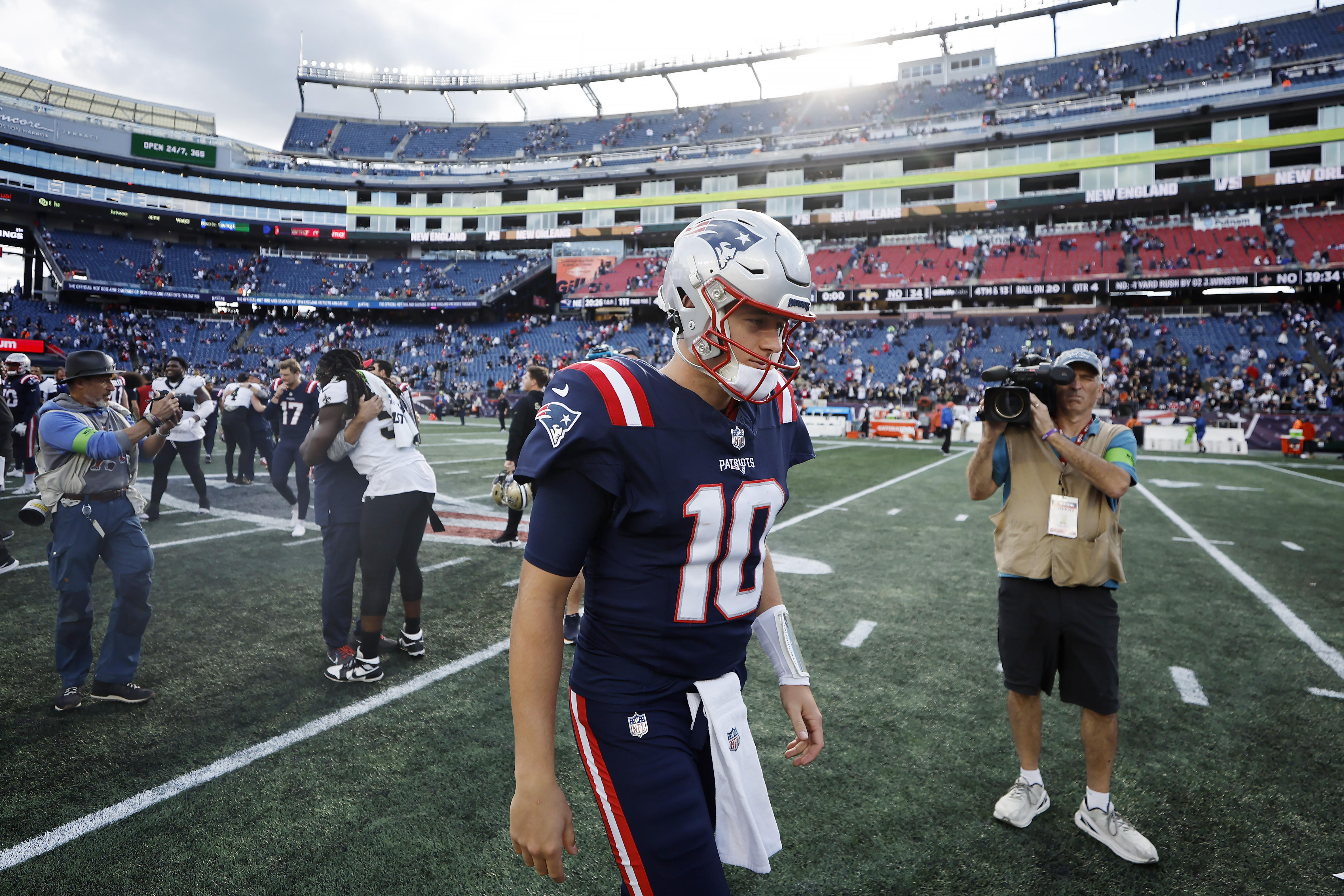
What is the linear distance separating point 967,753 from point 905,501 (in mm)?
8779

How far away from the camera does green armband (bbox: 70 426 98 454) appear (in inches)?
151

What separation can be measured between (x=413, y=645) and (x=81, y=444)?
2.25 metres

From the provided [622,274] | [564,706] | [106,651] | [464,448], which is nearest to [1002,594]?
[564,706]

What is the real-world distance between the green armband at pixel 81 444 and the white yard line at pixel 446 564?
3.27m

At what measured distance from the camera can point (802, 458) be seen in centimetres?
201

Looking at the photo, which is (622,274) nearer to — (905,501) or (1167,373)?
(1167,373)

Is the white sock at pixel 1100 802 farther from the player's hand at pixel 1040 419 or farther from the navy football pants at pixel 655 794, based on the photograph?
the navy football pants at pixel 655 794

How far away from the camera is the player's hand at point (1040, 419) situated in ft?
10.2

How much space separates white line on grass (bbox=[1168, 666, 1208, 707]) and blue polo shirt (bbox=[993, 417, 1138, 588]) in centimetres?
190

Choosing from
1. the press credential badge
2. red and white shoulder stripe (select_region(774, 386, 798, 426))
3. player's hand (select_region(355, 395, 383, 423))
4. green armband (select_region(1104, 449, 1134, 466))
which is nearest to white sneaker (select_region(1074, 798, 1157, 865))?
the press credential badge

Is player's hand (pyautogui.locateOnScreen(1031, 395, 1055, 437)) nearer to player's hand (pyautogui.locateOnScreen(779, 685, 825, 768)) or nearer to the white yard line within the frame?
player's hand (pyautogui.locateOnScreen(779, 685, 825, 768))

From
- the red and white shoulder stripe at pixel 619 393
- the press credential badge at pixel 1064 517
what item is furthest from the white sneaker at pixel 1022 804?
the red and white shoulder stripe at pixel 619 393

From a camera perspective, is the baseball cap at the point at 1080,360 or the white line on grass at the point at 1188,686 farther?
the white line on grass at the point at 1188,686

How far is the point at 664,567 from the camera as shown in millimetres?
1521
